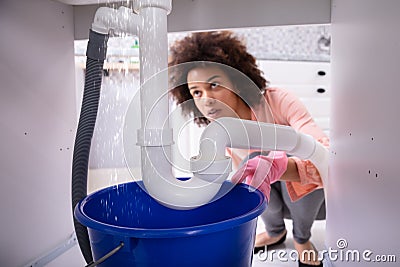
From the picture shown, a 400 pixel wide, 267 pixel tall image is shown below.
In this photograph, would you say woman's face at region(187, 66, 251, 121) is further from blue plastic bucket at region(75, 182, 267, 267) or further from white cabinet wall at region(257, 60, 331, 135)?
white cabinet wall at region(257, 60, 331, 135)

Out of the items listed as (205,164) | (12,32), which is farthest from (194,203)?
(12,32)

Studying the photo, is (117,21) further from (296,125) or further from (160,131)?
(296,125)

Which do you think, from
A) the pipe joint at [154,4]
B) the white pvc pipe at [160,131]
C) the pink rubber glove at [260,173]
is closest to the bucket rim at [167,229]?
the white pvc pipe at [160,131]

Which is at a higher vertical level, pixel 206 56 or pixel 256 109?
pixel 206 56

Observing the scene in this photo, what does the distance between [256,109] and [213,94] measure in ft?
0.83

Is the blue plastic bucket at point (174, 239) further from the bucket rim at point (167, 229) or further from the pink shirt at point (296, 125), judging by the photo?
the pink shirt at point (296, 125)

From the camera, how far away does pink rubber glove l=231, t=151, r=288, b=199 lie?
2.41 ft

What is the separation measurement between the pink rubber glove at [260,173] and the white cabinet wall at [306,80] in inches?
41.0

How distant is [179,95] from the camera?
1222mm

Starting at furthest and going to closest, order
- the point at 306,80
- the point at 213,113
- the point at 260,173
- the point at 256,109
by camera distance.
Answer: the point at 306,80 < the point at 213,113 < the point at 256,109 < the point at 260,173

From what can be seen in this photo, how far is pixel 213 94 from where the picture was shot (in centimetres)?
110

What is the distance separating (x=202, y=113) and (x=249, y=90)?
0.92 feet

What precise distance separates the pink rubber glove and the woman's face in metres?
0.25

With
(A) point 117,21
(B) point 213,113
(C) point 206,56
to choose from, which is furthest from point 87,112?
(C) point 206,56
